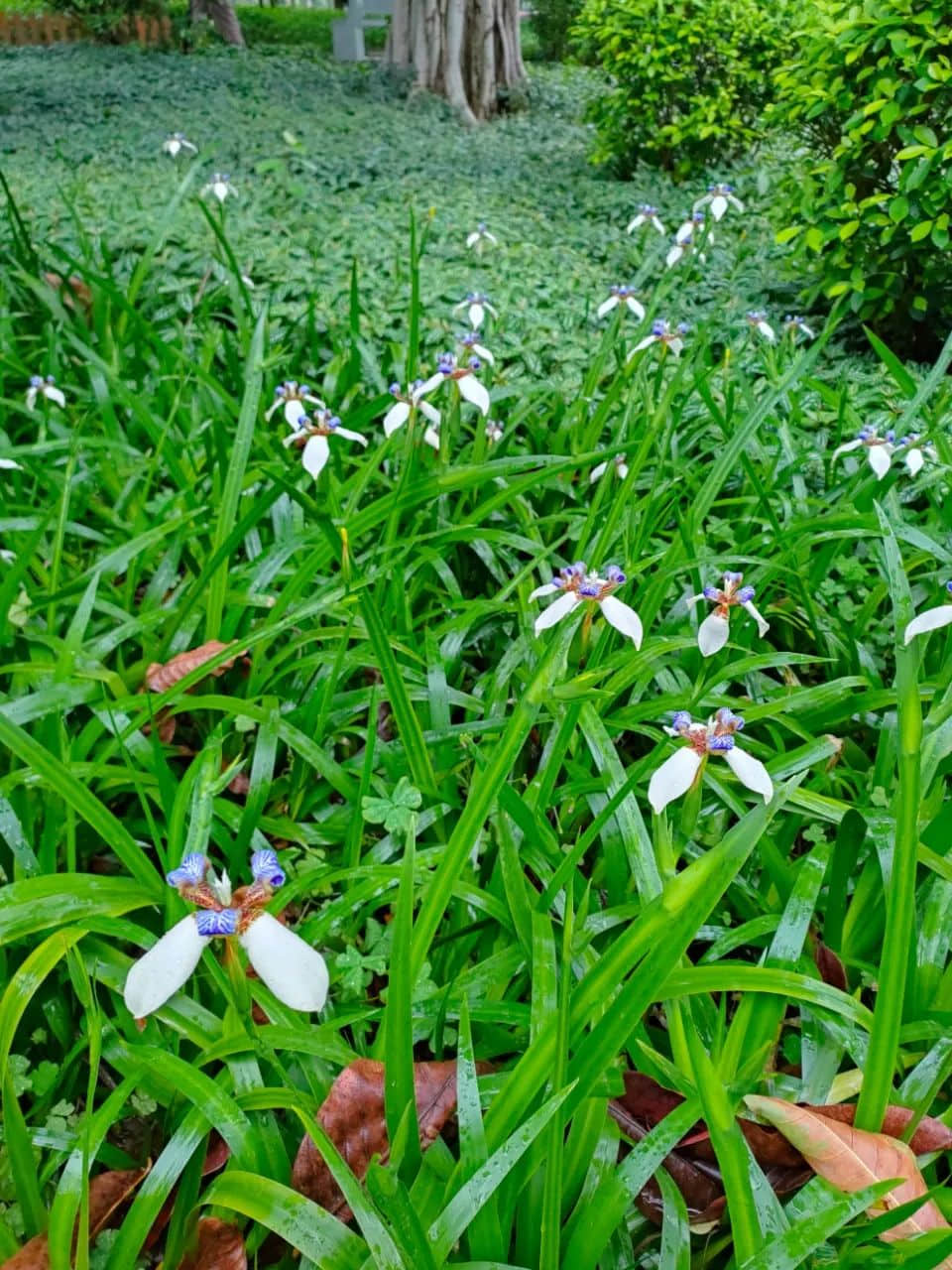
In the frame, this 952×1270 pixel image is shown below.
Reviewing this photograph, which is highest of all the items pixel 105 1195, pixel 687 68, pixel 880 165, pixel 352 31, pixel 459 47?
pixel 352 31

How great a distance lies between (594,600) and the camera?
148 centimetres

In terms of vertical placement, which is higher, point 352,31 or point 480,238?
point 352,31

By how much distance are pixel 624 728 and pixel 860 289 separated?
8.30 ft

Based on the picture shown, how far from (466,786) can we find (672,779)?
0.59 metres

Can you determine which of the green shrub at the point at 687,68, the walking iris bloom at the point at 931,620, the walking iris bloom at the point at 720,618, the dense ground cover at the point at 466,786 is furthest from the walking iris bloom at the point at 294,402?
the green shrub at the point at 687,68

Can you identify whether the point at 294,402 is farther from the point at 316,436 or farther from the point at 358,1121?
the point at 358,1121

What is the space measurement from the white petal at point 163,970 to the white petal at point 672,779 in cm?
Answer: 58

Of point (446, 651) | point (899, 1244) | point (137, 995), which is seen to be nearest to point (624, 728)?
point (446, 651)

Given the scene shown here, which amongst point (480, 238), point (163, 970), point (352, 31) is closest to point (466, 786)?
point (163, 970)

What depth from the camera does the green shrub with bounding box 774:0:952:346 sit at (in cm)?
315

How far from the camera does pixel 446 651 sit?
1886 millimetres

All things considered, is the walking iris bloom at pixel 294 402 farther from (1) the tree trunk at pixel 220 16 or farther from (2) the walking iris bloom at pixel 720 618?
(1) the tree trunk at pixel 220 16

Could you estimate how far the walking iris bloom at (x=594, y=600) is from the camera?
4.76 feet

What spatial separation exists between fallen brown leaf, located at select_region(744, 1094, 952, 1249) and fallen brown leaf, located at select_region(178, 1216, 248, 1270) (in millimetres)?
607
